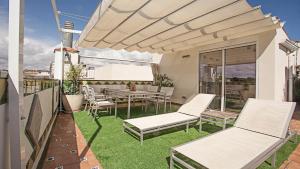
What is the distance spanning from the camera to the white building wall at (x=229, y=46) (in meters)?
5.81

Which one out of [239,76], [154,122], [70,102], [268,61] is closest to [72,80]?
[70,102]

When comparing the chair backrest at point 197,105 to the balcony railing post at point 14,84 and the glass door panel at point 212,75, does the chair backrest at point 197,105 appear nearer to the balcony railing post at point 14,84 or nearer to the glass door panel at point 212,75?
the glass door panel at point 212,75

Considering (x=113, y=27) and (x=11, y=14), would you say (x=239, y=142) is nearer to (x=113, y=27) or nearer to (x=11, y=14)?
(x=11, y=14)

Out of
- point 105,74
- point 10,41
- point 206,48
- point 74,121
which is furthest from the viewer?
point 105,74

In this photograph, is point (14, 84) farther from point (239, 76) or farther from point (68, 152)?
point (239, 76)

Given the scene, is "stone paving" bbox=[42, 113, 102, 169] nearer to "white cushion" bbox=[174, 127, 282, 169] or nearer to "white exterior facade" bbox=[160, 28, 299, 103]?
"white cushion" bbox=[174, 127, 282, 169]

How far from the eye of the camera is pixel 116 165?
2836mm

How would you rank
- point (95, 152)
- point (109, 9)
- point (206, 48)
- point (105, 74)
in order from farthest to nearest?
point (105, 74), point (206, 48), point (109, 9), point (95, 152)

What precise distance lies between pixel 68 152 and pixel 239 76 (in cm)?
665

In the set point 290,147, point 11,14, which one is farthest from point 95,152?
point 290,147

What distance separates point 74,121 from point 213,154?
4756 millimetres

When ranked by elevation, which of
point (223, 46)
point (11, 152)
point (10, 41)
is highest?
point (223, 46)

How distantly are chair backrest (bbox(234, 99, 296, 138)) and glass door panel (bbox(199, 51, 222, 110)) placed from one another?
3.78 meters

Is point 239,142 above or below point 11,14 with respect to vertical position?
below
